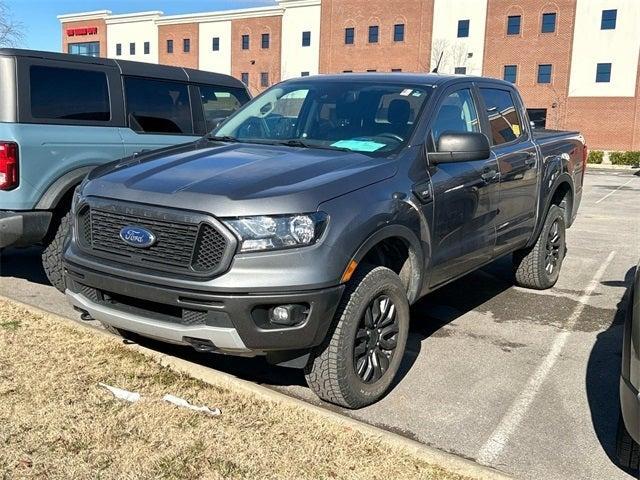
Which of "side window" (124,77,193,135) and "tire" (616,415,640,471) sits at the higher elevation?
"side window" (124,77,193,135)

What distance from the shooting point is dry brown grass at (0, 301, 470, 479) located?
3.07 m

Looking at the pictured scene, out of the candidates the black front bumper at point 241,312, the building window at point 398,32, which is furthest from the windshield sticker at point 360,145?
the building window at point 398,32

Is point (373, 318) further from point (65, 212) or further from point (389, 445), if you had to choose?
point (65, 212)

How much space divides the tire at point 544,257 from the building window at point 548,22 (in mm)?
46351

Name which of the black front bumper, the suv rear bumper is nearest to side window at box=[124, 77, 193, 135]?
the suv rear bumper

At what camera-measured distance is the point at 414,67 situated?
172ft

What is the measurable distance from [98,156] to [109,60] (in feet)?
3.42

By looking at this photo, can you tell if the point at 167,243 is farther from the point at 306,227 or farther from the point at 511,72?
the point at 511,72

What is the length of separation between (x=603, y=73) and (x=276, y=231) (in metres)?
50.2

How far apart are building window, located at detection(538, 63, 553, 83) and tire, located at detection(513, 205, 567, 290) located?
46.2m

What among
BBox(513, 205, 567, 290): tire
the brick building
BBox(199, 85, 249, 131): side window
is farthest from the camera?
the brick building

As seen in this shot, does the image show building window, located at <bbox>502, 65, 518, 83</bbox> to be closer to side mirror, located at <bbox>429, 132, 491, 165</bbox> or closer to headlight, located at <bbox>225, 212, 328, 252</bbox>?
side mirror, located at <bbox>429, 132, 491, 165</bbox>

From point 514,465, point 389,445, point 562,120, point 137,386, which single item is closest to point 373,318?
point 389,445

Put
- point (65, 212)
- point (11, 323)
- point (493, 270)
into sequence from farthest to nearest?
point (493, 270)
point (65, 212)
point (11, 323)
